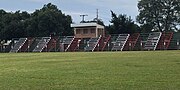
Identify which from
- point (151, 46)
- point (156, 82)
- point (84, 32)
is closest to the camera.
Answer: point (156, 82)

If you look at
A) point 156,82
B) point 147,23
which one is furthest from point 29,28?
point 156,82

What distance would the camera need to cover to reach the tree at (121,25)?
68938 mm

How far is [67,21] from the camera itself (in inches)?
2803

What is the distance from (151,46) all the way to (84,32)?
54.2 ft

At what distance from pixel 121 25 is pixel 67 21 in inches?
366

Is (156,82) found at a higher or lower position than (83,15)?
lower

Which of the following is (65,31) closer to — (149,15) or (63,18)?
(63,18)

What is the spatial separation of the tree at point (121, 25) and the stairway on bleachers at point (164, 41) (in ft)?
50.6

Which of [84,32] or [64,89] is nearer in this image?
[64,89]

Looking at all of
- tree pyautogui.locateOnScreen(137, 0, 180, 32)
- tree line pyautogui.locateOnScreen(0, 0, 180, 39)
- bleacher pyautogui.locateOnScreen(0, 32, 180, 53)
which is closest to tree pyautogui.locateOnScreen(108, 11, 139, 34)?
tree line pyautogui.locateOnScreen(0, 0, 180, 39)

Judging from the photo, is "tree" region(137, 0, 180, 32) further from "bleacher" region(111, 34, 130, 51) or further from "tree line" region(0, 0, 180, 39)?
"bleacher" region(111, 34, 130, 51)

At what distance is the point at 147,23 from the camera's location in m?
76.9

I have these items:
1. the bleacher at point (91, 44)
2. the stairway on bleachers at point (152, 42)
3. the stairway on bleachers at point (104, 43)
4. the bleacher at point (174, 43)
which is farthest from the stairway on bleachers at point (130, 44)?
the bleacher at point (174, 43)

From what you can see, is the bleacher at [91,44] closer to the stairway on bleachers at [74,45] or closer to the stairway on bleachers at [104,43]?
the stairway on bleachers at [104,43]
